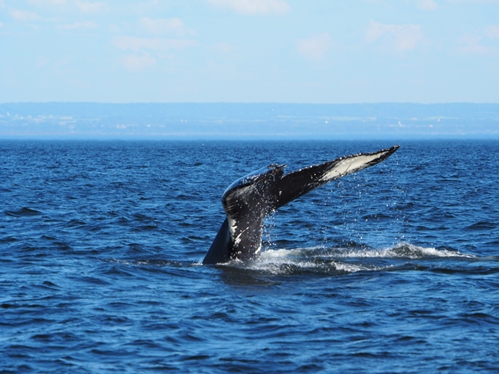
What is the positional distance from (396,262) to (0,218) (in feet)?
36.2

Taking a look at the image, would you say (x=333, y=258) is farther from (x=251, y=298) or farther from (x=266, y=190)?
(x=251, y=298)

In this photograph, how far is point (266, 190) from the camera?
34.5 ft

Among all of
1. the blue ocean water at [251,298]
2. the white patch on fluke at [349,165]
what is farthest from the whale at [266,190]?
the blue ocean water at [251,298]

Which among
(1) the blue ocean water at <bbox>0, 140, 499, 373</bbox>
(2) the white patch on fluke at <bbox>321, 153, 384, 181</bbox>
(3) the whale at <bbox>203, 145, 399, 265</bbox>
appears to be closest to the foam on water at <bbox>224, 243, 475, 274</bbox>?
(1) the blue ocean water at <bbox>0, 140, 499, 373</bbox>

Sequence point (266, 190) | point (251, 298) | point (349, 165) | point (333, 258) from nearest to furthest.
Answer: point (349, 165) → point (251, 298) → point (266, 190) → point (333, 258)

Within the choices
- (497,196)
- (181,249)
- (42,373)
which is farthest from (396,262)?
(497,196)

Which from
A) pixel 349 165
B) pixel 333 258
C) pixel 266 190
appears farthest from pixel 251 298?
pixel 333 258

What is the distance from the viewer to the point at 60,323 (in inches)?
370

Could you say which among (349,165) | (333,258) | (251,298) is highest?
(349,165)

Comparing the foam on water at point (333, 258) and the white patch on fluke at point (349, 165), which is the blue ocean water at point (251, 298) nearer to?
the foam on water at point (333, 258)

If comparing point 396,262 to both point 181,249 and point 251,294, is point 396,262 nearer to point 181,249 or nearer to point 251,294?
point 251,294

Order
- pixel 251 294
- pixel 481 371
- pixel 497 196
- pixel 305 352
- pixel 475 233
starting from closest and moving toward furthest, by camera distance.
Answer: pixel 481 371
pixel 305 352
pixel 251 294
pixel 475 233
pixel 497 196

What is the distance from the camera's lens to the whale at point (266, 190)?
1011cm

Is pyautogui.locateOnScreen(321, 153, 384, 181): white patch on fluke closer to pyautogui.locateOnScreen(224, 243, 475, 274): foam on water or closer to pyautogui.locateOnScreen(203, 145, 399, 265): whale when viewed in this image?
pyautogui.locateOnScreen(203, 145, 399, 265): whale
